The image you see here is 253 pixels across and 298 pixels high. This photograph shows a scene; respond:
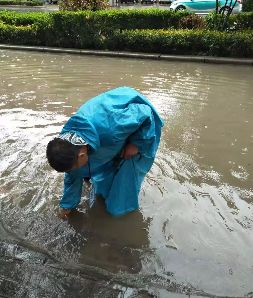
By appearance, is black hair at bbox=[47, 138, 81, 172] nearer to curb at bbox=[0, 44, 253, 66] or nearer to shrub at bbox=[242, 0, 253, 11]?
curb at bbox=[0, 44, 253, 66]

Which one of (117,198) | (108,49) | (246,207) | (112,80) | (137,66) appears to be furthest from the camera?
(108,49)

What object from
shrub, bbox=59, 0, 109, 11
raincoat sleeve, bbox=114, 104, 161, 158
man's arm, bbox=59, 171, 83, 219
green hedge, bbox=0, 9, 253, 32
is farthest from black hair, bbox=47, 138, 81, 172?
shrub, bbox=59, 0, 109, 11

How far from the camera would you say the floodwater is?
3012mm

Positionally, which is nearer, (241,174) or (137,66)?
(241,174)

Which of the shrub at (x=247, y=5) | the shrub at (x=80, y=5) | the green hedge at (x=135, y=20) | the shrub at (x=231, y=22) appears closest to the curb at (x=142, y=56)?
the green hedge at (x=135, y=20)

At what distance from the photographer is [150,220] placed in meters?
3.79

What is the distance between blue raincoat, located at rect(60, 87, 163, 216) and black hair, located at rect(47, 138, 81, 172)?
0.12 meters

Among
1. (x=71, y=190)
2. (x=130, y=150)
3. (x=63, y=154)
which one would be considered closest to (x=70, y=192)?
(x=71, y=190)

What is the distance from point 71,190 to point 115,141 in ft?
2.43

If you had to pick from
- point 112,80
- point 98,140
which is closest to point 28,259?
point 98,140

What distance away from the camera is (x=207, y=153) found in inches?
203

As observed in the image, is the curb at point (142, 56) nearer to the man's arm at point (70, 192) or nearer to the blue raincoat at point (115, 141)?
the blue raincoat at point (115, 141)

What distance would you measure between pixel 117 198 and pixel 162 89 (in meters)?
4.98

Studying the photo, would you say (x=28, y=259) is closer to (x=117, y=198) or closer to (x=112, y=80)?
(x=117, y=198)
